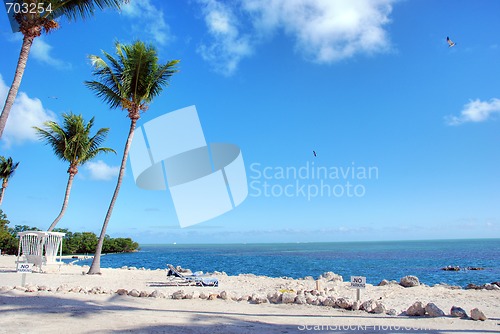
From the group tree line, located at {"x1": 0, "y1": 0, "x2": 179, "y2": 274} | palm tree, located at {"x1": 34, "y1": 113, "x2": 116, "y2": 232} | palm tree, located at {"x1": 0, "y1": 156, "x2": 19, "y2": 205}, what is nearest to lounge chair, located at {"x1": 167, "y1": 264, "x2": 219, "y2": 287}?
tree line, located at {"x1": 0, "y1": 0, "x2": 179, "y2": 274}

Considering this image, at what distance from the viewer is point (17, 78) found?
870 centimetres

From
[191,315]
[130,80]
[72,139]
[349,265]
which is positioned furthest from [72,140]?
[349,265]

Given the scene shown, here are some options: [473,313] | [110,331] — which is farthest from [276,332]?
[473,313]

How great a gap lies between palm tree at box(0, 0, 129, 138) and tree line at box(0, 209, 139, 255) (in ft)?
147

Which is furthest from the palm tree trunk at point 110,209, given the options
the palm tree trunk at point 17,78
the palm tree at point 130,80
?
the palm tree trunk at point 17,78

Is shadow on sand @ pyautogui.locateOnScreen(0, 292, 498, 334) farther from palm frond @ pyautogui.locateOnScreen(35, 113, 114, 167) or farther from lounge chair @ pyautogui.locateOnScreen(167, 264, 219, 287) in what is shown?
palm frond @ pyautogui.locateOnScreen(35, 113, 114, 167)

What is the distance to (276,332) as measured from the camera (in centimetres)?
620

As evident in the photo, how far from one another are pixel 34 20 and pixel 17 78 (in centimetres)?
150

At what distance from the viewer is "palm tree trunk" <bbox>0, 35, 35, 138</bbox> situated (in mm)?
8102

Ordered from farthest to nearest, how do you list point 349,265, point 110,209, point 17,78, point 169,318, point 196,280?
point 349,265 < point 110,209 < point 196,280 < point 17,78 < point 169,318

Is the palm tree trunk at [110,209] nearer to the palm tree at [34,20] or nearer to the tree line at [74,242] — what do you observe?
the palm tree at [34,20]

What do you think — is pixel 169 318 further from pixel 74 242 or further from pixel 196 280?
pixel 74 242

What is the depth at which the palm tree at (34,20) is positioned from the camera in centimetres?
853

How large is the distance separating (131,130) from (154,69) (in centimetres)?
289
